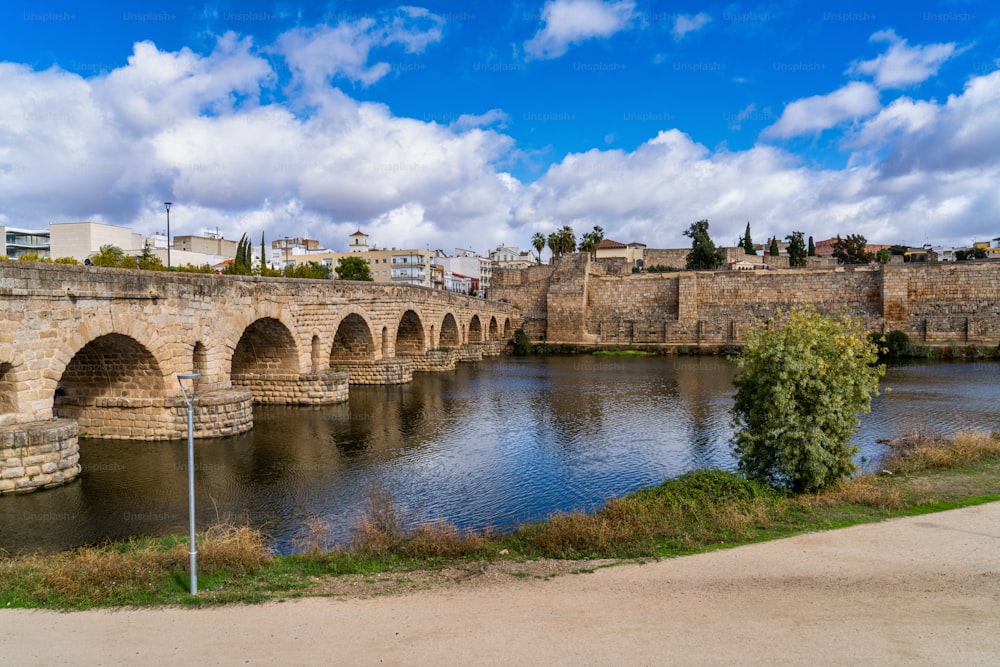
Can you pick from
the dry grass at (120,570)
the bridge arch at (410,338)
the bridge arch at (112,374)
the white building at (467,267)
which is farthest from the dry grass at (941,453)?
the white building at (467,267)

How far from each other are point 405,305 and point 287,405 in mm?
9244

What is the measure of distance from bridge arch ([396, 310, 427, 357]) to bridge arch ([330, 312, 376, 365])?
17.7ft

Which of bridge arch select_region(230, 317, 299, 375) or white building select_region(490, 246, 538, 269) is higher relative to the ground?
white building select_region(490, 246, 538, 269)

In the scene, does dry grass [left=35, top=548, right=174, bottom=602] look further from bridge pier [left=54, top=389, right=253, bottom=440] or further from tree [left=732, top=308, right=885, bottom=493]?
bridge pier [left=54, top=389, right=253, bottom=440]

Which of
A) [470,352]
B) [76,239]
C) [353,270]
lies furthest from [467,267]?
[470,352]

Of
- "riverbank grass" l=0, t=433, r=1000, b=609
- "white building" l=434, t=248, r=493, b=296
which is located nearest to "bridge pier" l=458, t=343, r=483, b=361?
"riverbank grass" l=0, t=433, r=1000, b=609

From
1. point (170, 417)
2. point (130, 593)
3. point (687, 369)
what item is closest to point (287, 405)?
point (170, 417)

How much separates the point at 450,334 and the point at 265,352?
19.6 m

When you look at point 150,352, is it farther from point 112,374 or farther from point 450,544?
point 450,544

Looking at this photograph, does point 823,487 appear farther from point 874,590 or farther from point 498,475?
point 498,475

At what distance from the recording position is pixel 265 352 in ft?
74.1

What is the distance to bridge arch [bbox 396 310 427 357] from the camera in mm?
33844

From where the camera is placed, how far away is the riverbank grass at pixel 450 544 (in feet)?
22.3

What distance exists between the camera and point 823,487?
10500mm
